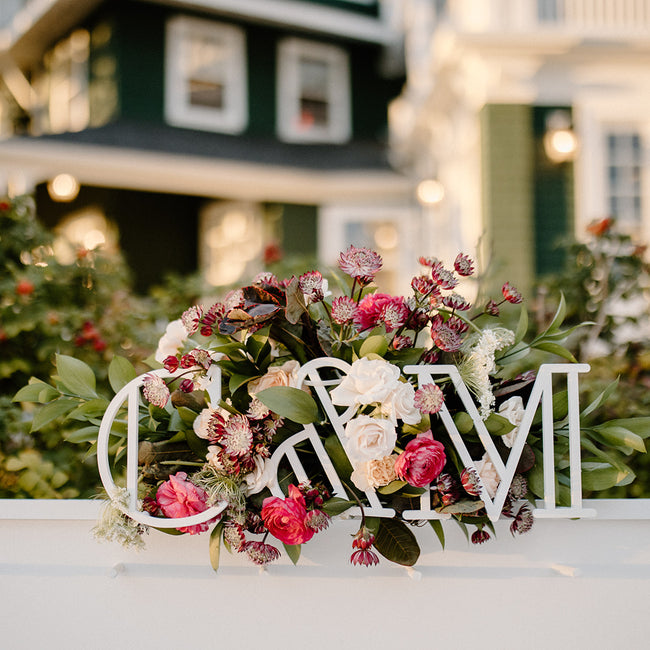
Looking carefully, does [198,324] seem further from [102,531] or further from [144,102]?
[144,102]

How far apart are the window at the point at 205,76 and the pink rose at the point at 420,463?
318 inches

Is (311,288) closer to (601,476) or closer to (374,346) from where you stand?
(374,346)

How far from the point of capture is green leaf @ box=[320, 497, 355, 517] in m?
1.40

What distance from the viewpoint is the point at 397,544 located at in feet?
4.64

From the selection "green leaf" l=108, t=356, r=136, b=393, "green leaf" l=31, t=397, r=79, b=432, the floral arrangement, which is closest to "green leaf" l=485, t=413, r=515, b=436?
the floral arrangement

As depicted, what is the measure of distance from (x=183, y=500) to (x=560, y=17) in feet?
19.7

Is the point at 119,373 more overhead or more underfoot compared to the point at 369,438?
more overhead

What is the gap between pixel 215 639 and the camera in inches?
58.2

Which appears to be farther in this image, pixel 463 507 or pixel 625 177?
pixel 625 177

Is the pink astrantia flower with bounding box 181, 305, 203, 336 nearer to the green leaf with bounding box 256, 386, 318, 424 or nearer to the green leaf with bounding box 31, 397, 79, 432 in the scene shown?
the green leaf with bounding box 256, 386, 318, 424

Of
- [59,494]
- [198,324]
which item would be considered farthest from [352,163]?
[198,324]

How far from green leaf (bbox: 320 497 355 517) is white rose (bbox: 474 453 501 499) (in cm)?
29

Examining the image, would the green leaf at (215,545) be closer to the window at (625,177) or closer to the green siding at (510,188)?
the green siding at (510,188)

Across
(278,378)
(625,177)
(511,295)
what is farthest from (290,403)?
(625,177)
